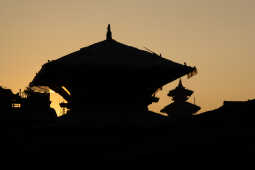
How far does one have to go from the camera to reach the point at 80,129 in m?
7.88

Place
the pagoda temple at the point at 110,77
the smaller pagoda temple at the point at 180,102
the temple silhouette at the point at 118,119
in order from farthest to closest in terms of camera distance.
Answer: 1. the smaller pagoda temple at the point at 180,102
2. the pagoda temple at the point at 110,77
3. the temple silhouette at the point at 118,119

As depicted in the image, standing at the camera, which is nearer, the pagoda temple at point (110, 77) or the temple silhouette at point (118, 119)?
the temple silhouette at point (118, 119)

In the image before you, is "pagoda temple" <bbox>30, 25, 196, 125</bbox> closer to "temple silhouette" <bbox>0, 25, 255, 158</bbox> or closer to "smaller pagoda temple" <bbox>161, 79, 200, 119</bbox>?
"temple silhouette" <bbox>0, 25, 255, 158</bbox>

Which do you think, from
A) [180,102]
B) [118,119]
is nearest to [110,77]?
[118,119]

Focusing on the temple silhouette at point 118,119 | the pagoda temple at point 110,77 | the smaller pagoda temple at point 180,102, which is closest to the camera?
the temple silhouette at point 118,119

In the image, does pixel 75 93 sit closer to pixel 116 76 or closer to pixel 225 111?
pixel 116 76

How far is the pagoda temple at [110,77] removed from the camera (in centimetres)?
1034

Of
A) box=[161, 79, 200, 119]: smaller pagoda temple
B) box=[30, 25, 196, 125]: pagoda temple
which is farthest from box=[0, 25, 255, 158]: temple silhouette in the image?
box=[161, 79, 200, 119]: smaller pagoda temple

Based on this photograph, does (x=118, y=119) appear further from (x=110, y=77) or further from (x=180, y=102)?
(x=180, y=102)

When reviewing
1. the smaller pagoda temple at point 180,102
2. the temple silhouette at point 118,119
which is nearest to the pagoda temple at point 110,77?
the temple silhouette at point 118,119

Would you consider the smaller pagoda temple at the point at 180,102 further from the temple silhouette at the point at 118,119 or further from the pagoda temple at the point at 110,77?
the pagoda temple at the point at 110,77

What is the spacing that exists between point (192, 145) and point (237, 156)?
23.7 inches

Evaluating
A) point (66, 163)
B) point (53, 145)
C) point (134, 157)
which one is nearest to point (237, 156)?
point (134, 157)

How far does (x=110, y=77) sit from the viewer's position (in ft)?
34.2
